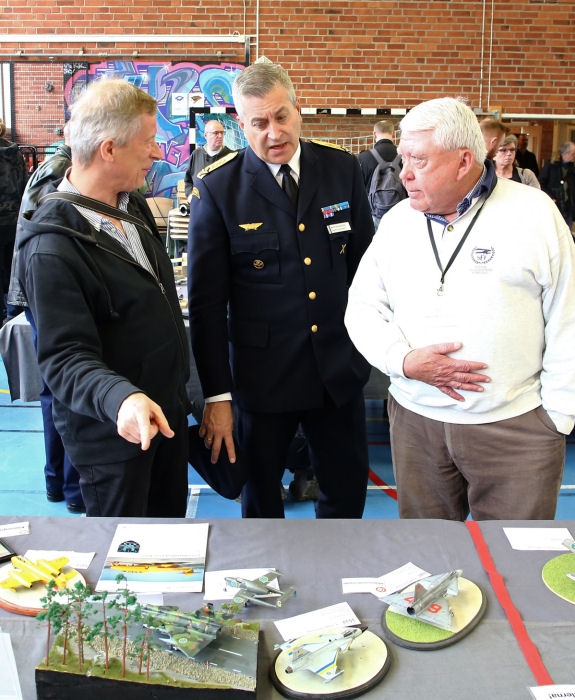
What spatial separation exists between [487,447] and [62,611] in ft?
3.75

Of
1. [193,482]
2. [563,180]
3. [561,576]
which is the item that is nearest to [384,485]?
[193,482]

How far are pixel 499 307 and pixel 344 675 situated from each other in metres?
0.97

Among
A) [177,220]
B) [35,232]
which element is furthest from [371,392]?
[177,220]

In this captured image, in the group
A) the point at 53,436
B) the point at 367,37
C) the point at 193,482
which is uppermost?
the point at 367,37

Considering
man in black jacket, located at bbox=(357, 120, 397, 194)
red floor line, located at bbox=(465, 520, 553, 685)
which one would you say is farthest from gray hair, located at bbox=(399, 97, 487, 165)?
man in black jacket, located at bbox=(357, 120, 397, 194)

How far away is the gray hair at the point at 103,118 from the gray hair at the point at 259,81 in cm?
36

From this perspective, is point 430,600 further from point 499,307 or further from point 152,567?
point 499,307

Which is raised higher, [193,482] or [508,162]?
[508,162]

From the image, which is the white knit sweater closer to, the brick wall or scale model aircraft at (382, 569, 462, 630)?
scale model aircraft at (382, 569, 462, 630)

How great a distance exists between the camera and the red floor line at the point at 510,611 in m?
1.13

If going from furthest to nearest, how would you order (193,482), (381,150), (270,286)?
(381,150) < (193,482) < (270,286)

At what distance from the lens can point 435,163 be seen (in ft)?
5.73

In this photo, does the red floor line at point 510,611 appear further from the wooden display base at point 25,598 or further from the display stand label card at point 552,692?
the wooden display base at point 25,598

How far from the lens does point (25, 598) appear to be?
1308mm
